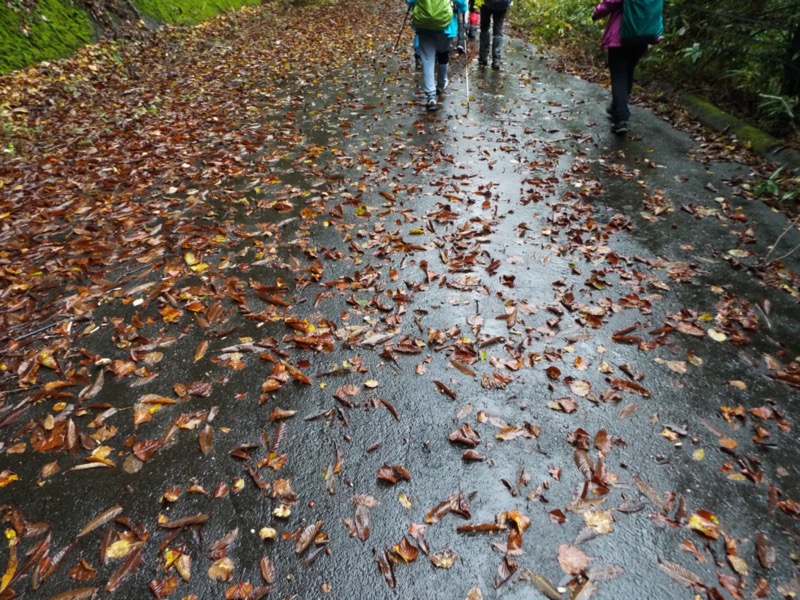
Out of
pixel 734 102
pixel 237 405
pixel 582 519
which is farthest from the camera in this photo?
pixel 734 102

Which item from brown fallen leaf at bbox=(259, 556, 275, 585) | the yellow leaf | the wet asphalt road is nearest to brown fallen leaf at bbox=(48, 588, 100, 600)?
the wet asphalt road

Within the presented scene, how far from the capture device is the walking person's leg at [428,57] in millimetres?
7227

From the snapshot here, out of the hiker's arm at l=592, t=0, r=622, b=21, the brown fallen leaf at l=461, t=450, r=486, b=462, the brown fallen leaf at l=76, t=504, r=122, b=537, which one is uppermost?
the hiker's arm at l=592, t=0, r=622, b=21

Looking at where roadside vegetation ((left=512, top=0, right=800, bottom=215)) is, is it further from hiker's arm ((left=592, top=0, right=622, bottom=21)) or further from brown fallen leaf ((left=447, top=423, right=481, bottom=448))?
brown fallen leaf ((left=447, top=423, right=481, bottom=448))

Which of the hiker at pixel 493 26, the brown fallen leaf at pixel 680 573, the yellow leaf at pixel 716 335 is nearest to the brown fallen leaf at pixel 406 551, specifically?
the brown fallen leaf at pixel 680 573

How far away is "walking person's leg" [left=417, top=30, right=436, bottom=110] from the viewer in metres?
7.23

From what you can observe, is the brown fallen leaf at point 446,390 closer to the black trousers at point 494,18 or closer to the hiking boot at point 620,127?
the hiking boot at point 620,127

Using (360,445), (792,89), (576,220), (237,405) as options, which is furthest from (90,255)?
(792,89)

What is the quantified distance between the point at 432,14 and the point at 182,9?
10.3 m

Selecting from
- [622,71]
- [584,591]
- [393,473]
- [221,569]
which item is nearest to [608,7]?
[622,71]

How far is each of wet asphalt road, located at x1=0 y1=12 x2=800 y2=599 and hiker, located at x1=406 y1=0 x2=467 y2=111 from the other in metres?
3.13

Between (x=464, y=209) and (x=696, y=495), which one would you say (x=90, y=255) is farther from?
(x=696, y=495)

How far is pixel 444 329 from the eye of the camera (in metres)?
3.33

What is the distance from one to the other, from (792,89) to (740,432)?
5388 mm
